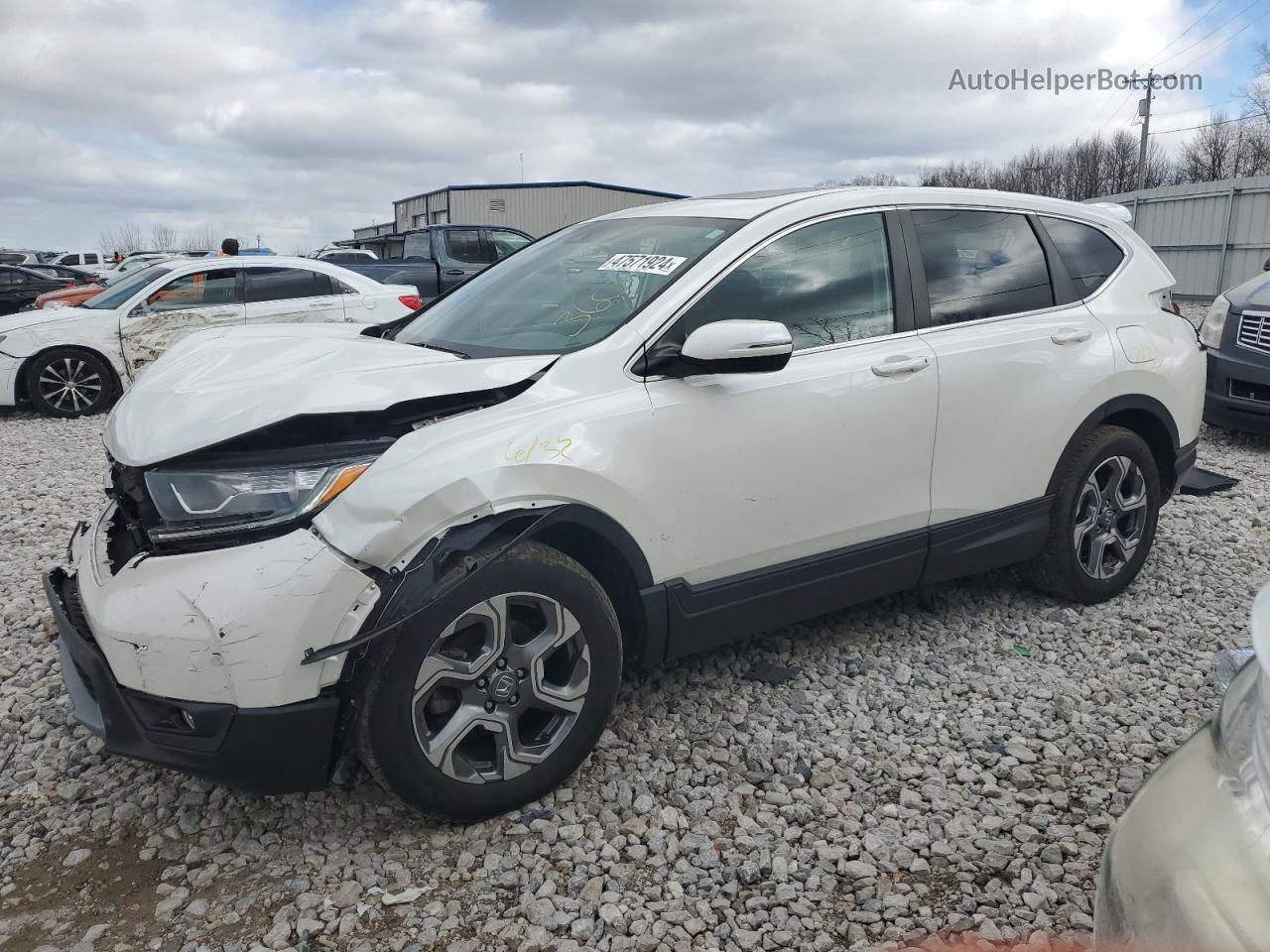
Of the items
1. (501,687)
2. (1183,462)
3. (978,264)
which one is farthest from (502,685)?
(1183,462)

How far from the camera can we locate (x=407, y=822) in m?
2.88

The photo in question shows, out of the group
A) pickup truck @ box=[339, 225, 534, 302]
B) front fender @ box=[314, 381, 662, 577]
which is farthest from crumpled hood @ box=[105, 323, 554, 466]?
pickup truck @ box=[339, 225, 534, 302]

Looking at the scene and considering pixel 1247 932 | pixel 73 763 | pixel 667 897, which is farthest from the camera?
pixel 73 763

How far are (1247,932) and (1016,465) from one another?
9.55ft

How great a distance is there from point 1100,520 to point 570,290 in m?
2.55

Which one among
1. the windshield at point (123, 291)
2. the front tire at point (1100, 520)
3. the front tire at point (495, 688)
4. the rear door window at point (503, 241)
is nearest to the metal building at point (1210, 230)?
the rear door window at point (503, 241)

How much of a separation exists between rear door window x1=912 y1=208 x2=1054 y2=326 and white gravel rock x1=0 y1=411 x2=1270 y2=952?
1365 mm

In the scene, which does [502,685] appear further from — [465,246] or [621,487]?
[465,246]

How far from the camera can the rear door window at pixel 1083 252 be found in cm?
420

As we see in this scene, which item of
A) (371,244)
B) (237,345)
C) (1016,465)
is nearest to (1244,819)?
(1016,465)

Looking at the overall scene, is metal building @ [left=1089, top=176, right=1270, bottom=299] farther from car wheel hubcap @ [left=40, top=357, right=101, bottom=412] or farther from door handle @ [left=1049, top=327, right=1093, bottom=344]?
car wheel hubcap @ [left=40, top=357, right=101, bottom=412]

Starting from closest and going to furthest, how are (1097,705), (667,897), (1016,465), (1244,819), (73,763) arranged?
1. (1244,819)
2. (667,897)
3. (73,763)
4. (1097,705)
5. (1016,465)

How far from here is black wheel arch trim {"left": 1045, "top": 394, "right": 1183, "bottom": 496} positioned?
4.03 meters

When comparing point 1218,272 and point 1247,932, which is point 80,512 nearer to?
point 1247,932
